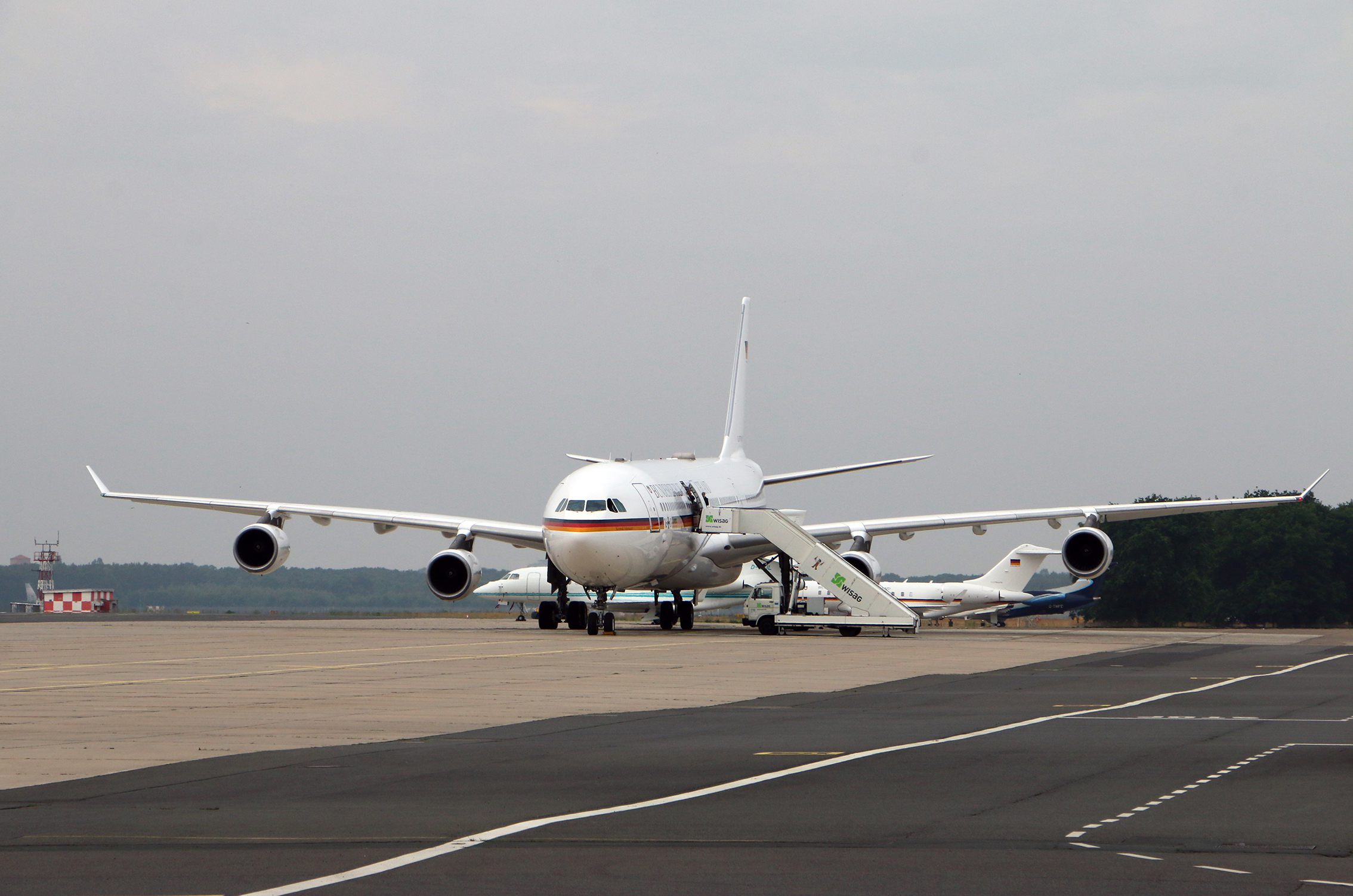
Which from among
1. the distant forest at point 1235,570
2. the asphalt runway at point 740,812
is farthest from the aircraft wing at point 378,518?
the distant forest at point 1235,570

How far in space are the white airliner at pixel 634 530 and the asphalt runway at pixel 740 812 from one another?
23.0 meters

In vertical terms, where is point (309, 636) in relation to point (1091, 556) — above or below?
below

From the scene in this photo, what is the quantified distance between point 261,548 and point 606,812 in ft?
125

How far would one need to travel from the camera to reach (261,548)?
47000 millimetres

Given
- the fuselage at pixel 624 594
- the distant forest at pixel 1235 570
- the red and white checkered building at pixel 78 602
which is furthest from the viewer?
the distant forest at pixel 1235 570

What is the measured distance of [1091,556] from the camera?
4662 centimetres

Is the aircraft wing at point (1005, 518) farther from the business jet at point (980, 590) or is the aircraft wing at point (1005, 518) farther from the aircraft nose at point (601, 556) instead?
the business jet at point (980, 590)

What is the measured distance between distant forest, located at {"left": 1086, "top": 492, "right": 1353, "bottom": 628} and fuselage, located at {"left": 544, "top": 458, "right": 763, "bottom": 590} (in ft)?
218

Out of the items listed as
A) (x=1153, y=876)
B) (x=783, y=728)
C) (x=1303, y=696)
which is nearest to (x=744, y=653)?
(x=1303, y=696)

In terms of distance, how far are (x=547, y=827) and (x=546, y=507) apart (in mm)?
32270

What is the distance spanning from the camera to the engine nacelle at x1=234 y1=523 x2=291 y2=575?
154 ft

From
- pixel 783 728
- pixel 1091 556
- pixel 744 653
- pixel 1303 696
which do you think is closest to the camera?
pixel 783 728

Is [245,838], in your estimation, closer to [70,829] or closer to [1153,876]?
[70,829]

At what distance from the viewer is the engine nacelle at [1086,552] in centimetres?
4631
